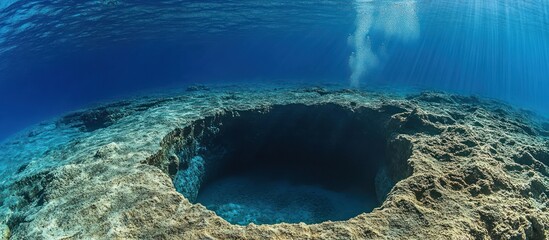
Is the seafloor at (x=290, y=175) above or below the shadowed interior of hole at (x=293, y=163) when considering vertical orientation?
above

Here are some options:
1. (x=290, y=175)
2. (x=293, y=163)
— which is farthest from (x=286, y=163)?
(x=290, y=175)

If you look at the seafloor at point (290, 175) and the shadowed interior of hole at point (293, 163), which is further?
the shadowed interior of hole at point (293, 163)

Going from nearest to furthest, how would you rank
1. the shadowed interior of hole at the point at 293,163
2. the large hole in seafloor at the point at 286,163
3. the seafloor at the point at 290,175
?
the seafloor at the point at 290,175 < the large hole in seafloor at the point at 286,163 < the shadowed interior of hole at the point at 293,163

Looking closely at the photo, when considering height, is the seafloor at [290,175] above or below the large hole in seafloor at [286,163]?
above

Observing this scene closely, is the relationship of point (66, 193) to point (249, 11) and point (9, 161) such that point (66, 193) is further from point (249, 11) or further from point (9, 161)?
point (249, 11)

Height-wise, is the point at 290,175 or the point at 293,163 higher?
the point at 293,163

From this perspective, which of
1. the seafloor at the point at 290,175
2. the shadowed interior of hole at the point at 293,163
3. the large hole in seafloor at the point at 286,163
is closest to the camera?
the seafloor at the point at 290,175

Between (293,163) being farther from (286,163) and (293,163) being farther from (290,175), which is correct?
(290,175)

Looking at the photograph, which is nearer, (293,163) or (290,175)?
(290,175)
